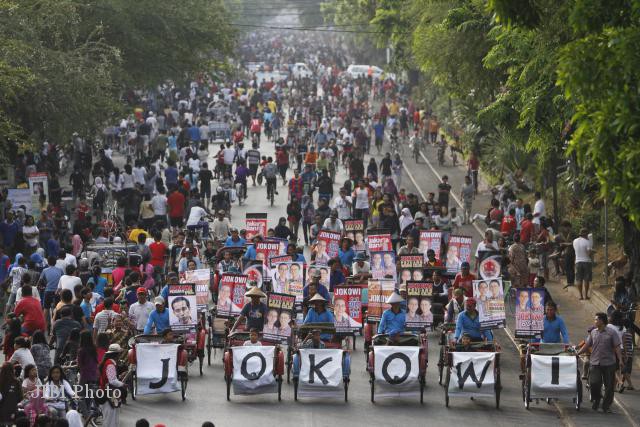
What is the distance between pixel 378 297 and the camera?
909 inches

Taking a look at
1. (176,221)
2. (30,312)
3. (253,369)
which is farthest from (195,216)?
(253,369)

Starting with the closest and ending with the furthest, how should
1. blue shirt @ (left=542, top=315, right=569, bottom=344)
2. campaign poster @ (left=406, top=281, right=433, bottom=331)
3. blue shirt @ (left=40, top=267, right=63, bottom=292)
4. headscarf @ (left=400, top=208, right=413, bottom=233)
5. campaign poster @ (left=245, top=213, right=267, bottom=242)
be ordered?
1. blue shirt @ (left=542, top=315, right=569, bottom=344)
2. campaign poster @ (left=406, top=281, right=433, bottom=331)
3. blue shirt @ (left=40, top=267, right=63, bottom=292)
4. campaign poster @ (left=245, top=213, right=267, bottom=242)
5. headscarf @ (left=400, top=208, right=413, bottom=233)

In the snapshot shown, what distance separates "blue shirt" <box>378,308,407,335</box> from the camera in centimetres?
2134

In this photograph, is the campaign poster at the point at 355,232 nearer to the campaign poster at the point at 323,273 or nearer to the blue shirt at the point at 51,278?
the campaign poster at the point at 323,273

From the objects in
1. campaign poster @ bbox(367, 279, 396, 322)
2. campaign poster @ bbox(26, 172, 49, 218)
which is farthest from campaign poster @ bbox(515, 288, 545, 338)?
campaign poster @ bbox(26, 172, 49, 218)

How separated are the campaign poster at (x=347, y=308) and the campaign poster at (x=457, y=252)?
18.6 feet

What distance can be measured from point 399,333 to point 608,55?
692cm

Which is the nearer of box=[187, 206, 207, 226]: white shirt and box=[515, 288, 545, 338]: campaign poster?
box=[515, 288, 545, 338]: campaign poster

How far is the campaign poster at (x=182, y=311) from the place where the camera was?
21.7 m

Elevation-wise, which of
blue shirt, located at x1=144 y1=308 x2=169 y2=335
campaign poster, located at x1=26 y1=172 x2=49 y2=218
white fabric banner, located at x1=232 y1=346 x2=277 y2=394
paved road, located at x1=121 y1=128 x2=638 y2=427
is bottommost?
paved road, located at x1=121 y1=128 x2=638 y2=427

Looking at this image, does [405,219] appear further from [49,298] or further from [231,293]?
[49,298]

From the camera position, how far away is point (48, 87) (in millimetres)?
33969

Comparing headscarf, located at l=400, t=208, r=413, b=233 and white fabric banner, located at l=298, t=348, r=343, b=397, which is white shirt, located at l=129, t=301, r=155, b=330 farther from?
headscarf, located at l=400, t=208, r=413, b=233

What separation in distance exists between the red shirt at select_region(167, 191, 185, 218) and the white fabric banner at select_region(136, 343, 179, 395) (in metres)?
14.2
